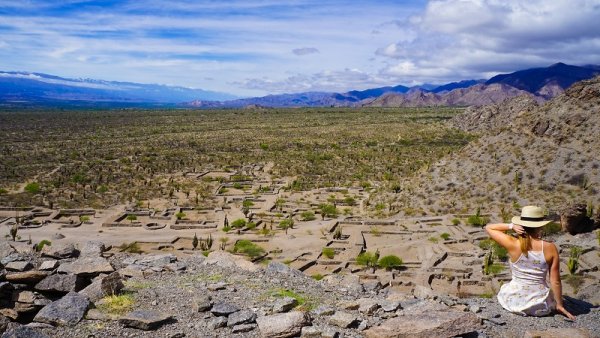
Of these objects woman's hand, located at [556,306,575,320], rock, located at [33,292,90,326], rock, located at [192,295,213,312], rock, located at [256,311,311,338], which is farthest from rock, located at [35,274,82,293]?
woman's hand, located at [556,306,575,320]

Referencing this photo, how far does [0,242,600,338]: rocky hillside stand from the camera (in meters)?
8.48

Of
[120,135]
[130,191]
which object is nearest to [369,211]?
[130,191]

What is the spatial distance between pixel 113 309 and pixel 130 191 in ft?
127

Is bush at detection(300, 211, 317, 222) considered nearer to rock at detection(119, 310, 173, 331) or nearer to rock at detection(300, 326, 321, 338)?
rock at detection(119, 310, 173, 331)

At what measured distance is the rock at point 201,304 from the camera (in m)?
9.61

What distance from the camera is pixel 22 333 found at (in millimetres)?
7734

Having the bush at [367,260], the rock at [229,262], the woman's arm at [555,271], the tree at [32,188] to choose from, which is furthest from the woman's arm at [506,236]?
the tree at [32,188]

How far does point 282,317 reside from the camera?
348 inches

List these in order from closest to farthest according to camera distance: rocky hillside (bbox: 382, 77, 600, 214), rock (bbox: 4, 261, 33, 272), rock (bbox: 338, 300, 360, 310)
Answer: rock (bbox: 338, 300, 360, 310) → rock (bbox: 4, 261, 33, 272) → rocky hillside (bbox: 382, 77, 600, 214)

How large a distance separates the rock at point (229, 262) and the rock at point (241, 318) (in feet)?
12.8

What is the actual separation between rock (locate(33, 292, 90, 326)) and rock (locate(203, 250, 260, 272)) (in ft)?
16.0

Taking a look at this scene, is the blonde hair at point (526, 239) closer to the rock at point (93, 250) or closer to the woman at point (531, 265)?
the woman at point (531, 265)

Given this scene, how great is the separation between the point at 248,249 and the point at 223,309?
1733 centimetres

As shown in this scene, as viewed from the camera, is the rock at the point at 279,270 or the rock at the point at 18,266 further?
the rock at the point at 279,270
